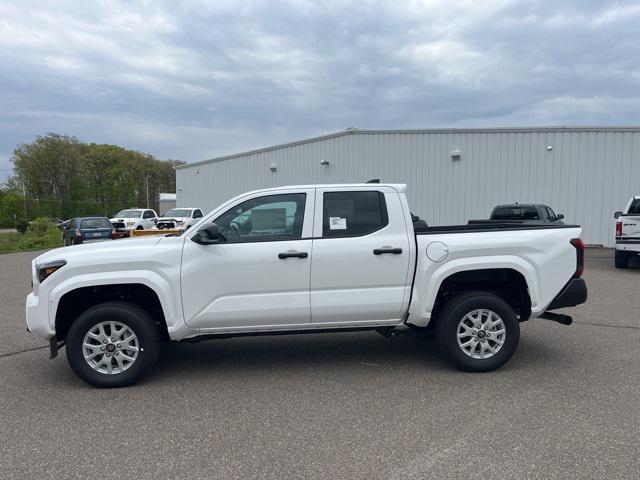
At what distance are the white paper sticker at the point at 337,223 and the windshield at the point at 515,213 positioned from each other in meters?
11.8

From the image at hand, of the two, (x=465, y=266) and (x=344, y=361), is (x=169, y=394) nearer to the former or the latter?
(x=344, y=361)

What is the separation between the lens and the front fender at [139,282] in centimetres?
479

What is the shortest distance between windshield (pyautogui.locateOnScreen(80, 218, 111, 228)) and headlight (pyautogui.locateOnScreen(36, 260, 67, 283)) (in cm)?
1993

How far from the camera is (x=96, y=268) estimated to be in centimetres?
483

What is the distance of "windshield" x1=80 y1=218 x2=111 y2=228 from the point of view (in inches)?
924

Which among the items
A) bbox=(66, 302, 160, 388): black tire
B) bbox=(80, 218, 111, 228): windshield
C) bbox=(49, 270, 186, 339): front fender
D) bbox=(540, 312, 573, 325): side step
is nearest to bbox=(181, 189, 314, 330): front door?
bbox=(49, 270, 186, 339): front fender

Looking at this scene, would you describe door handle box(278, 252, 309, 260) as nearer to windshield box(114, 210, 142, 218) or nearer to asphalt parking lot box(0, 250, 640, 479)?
asphalt parking lot box(0, 250, 640, 479)

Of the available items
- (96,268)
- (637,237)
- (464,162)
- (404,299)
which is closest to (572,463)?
(404,299)

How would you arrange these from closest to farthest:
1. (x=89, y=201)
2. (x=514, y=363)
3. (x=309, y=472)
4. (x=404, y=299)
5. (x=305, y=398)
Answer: (x=309, y=472)
(x=305, y=398)
(x=404, y=299)
(x=514, y=363)
(x=89, y=201)

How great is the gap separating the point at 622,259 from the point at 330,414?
479 inches

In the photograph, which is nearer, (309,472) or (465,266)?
(309,472)

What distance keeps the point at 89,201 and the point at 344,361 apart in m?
59.2

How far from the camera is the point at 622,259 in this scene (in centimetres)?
1365

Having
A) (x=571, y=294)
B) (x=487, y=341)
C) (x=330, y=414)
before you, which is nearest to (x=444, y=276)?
(x=487, y=341)
